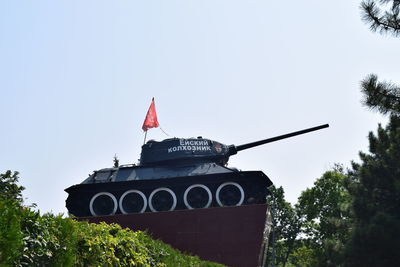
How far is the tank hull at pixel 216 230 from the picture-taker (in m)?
20.1

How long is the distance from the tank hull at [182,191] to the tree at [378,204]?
3807 millimetres

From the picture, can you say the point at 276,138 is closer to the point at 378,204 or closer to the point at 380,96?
the point at 378,204

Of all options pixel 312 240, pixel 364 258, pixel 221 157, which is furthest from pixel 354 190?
pixel 312 240

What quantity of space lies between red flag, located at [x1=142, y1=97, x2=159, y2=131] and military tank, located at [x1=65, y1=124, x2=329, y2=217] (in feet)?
12.0

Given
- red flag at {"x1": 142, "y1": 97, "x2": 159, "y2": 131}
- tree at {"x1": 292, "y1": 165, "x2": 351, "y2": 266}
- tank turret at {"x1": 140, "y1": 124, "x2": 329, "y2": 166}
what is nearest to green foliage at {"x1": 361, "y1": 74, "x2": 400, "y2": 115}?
tank turret at {"x1": 140, "y1": 124, "x2": 329, "y2": 166}

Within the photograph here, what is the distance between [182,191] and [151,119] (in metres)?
6.30

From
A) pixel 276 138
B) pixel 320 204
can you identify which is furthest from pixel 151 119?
pixel 320 204

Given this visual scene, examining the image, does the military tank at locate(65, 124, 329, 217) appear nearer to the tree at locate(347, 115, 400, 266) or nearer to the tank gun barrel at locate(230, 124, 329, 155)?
the tank gun barrel at locate(230, 124, 329, 155)

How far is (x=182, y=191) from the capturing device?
2220cm

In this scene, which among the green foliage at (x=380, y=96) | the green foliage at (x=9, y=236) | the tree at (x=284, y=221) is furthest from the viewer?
the tree at (x=284, y=221)

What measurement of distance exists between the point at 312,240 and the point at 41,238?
5134cm

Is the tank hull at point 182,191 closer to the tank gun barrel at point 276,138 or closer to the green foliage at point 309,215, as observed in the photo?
the tank gun barrel at point 276,138

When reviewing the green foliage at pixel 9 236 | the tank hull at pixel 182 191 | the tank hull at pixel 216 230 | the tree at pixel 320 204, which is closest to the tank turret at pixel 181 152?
the tank hull at pixel 182 191

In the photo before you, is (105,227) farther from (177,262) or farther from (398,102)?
(398,102)
